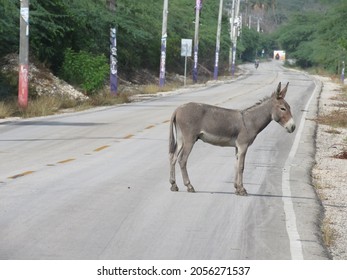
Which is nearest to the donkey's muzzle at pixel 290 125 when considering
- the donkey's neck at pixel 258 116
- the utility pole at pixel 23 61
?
the donkey's neck at pixel 258 116

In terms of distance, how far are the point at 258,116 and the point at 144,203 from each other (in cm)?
239

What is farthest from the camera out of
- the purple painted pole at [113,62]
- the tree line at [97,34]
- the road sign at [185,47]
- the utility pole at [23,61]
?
the road sign at [185,47]

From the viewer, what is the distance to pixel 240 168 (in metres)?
13.3

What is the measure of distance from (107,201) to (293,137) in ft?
44.6

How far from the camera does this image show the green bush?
39.1 metres

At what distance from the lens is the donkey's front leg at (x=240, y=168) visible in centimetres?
1323

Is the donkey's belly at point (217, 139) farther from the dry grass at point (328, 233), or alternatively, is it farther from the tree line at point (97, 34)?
the tree line at point (97, 34)

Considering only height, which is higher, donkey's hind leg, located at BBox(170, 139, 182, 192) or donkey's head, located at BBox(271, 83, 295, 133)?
donkey's head, located at BBox(271, 83, 295, 133)

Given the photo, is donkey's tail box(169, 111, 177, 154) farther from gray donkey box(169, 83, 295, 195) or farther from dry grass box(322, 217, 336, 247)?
dry grass box(322, 217, 336, 247)

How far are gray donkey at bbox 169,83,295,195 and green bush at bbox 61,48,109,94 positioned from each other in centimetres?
2578

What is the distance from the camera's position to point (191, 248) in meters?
9.45

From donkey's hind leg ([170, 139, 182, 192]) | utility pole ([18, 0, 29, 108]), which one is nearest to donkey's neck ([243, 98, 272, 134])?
donkey's hind leg ([170, 139, 182, 192])

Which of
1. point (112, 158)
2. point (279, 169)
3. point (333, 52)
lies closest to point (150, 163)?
point (112, 158)

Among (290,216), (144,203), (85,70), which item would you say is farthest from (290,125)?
(85,70)
